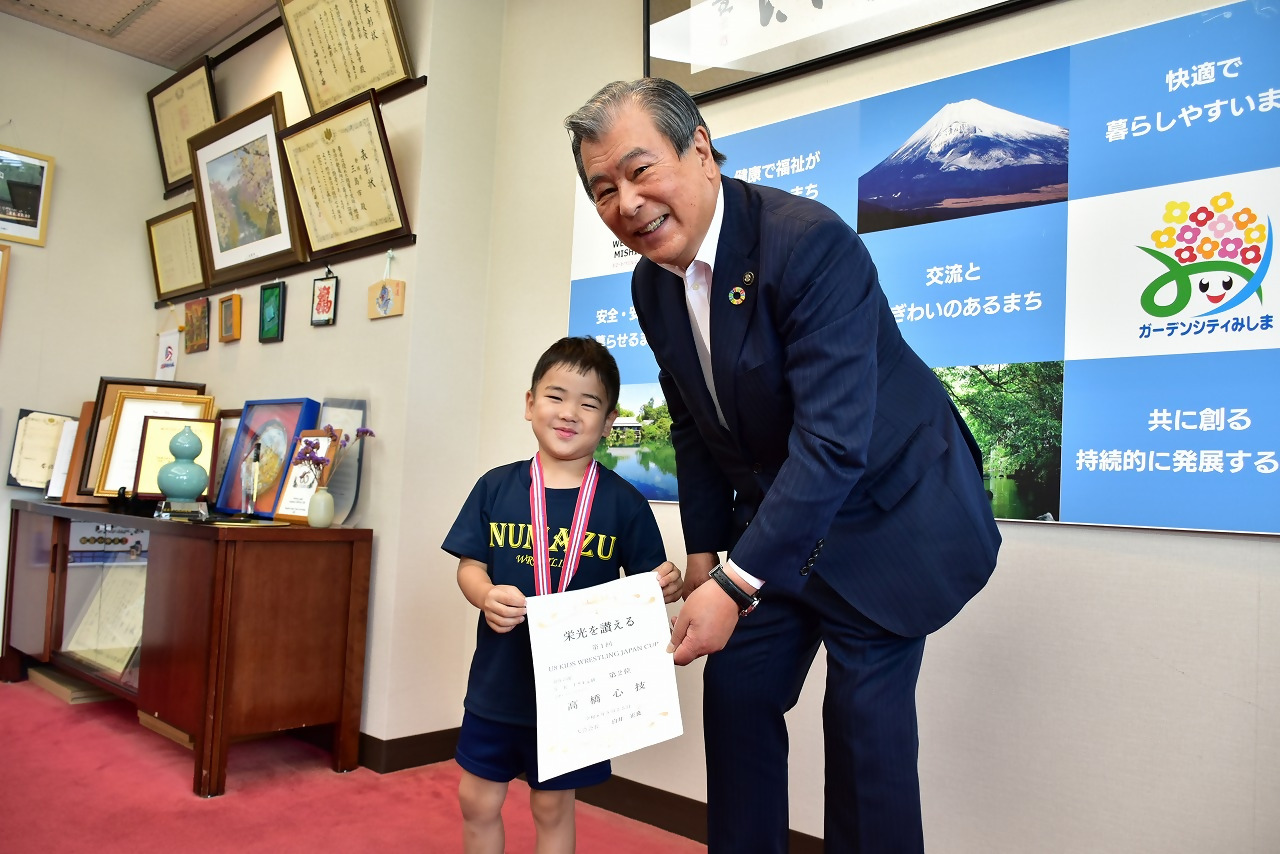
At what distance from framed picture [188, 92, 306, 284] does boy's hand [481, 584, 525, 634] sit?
2.14 meters

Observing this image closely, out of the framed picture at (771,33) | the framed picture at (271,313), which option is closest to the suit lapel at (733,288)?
the framed picture at (771,33)

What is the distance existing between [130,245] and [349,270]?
1684mm

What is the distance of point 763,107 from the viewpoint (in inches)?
87.3

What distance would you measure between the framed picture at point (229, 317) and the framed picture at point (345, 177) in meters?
0.54

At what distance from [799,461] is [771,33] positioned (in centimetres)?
148

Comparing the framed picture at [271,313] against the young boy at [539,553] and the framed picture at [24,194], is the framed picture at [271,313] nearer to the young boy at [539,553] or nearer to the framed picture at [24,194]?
the framed picture at [24,194]

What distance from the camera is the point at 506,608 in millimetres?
1447

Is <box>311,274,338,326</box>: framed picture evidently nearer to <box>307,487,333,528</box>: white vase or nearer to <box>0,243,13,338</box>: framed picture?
<box>307,487,333,528</box>: white vase

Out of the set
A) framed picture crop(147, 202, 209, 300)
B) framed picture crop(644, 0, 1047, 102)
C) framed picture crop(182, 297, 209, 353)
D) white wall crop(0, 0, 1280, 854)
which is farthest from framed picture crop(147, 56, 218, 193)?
framed picture crop(644, 0, 1047, 102)

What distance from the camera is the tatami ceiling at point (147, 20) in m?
3.52

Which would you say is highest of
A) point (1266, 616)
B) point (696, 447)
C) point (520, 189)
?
point (520, 189)

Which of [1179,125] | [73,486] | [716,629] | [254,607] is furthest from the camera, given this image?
[73,486]

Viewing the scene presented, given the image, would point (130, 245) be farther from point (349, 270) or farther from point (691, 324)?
point (691, 324)

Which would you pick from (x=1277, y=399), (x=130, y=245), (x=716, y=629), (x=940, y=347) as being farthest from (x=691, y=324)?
(x=130, y=245)
